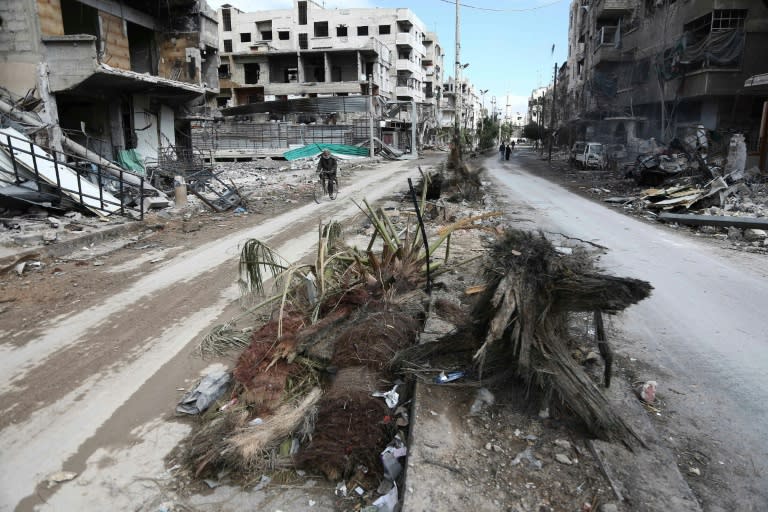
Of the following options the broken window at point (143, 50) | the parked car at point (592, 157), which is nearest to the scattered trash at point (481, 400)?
the broken window at point (143, 50)

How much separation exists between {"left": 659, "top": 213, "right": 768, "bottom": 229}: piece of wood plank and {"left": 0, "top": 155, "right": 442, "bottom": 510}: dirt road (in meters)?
8.77

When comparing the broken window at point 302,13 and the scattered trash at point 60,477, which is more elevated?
the broken window at point 302,13

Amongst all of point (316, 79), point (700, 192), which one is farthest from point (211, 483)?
point (316, 79)

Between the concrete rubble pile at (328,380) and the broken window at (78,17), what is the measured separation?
63.2ft

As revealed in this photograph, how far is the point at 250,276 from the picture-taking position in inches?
217

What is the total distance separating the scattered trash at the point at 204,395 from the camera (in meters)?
4.15

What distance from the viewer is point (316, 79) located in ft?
193

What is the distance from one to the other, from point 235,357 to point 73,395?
1379 mm

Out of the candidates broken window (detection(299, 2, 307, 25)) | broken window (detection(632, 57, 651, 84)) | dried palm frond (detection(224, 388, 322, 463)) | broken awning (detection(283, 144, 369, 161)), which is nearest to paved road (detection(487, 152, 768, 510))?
dried palm frond (detection(224, 388, 322, 463))

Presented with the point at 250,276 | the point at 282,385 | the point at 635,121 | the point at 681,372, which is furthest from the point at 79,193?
the point at 635,121

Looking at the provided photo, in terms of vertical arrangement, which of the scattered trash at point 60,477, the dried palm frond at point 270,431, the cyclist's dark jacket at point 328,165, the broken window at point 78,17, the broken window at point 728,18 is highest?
the broken window at point 728,18

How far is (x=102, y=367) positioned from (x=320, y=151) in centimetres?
3591

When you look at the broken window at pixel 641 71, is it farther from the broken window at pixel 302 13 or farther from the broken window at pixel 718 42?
the broken window at pixel 302 13

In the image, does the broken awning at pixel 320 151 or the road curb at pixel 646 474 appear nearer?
the road curb at pixel 646 474
